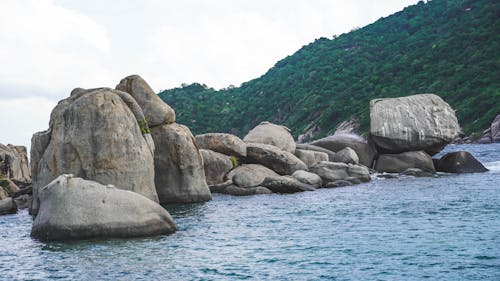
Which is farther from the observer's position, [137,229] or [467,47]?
[467,47]

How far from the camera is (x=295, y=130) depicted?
11694 centimetres

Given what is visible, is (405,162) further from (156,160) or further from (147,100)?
(147,100)

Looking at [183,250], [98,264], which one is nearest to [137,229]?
[183,250]

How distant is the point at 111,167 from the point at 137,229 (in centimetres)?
658

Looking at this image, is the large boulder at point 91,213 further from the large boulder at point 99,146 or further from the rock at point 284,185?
the rock at point 284,185

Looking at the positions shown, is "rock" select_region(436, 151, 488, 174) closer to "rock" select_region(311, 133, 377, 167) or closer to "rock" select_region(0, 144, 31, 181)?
"rock" select_region(311, 133, 377, 167)

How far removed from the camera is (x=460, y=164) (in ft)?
144

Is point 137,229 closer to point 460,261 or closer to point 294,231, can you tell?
point 294,231

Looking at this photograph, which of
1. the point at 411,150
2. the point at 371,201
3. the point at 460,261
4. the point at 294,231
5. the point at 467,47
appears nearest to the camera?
the point at 460,261

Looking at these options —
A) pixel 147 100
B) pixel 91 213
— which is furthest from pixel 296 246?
pixel 147 100

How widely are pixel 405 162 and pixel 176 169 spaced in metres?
19.4

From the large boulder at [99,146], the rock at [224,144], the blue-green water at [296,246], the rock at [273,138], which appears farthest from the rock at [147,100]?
the rock at [273,138]

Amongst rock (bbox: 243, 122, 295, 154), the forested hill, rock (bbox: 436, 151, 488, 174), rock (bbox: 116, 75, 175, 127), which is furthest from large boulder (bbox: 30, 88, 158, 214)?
the forested hill

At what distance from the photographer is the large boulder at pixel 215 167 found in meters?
39.2
